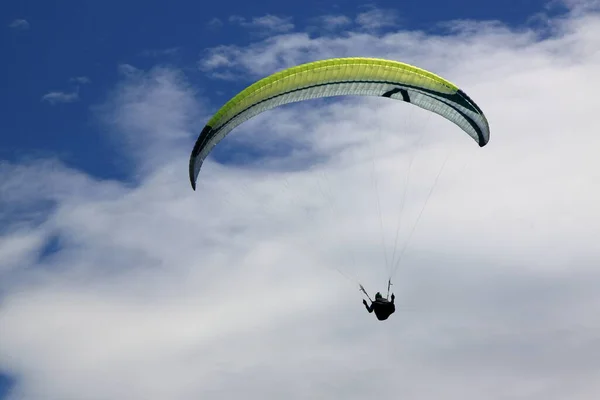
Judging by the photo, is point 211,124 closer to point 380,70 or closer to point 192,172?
point 192,172

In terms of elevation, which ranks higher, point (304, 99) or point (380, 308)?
point (304, 99)

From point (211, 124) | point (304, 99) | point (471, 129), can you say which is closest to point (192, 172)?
point (211, 124)

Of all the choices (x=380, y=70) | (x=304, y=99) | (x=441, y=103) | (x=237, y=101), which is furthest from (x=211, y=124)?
(x=441, y=103)

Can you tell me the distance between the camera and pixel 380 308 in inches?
1837

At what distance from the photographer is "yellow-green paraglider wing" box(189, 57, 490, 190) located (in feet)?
144

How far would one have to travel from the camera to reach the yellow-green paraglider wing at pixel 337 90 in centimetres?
4375

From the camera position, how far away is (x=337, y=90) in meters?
46.1

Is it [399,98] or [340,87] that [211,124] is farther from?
[399,98]

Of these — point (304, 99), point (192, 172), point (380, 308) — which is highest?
point (304, 99)

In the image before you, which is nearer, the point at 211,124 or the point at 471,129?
the point at 211,124

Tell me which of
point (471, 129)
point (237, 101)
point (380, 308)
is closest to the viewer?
point (237, 101)

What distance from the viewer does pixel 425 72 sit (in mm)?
46375

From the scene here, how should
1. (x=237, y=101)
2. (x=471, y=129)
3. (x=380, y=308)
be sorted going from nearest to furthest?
(x=237, y=101) → (x=380, y=308) → (x=471, y=129)

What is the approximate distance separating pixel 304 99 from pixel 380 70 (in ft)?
12.3
